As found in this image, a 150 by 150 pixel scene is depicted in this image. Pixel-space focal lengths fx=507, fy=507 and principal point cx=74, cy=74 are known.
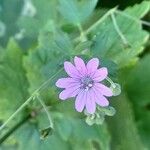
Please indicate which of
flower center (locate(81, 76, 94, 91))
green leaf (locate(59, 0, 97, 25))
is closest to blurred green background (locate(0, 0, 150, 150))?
green leaf (locate(59, 0, 97, 25))

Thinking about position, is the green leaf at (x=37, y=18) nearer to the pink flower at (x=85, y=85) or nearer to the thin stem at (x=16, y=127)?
the thin stem at (x=16, y=127)

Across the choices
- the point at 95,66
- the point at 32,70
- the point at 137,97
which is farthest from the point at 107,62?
the point at 137,97

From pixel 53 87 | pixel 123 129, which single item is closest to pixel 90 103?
pixel 53 87

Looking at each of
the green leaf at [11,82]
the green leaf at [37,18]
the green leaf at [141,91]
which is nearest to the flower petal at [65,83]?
the green leaf at [11,82]

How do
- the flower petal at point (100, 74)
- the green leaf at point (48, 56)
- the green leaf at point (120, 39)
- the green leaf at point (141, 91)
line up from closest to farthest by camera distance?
the flower petal at point (100, 74) < the green leaf at point (48, 56) < the green leaf at point (120, 39) < the green leaf at point (141, 91)

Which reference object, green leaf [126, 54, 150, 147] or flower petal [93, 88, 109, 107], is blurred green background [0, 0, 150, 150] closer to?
green leaf [126, 54, 150, 147]

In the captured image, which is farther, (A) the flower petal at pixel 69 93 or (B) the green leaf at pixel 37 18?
(B) the green leaf at pixel 37 18
